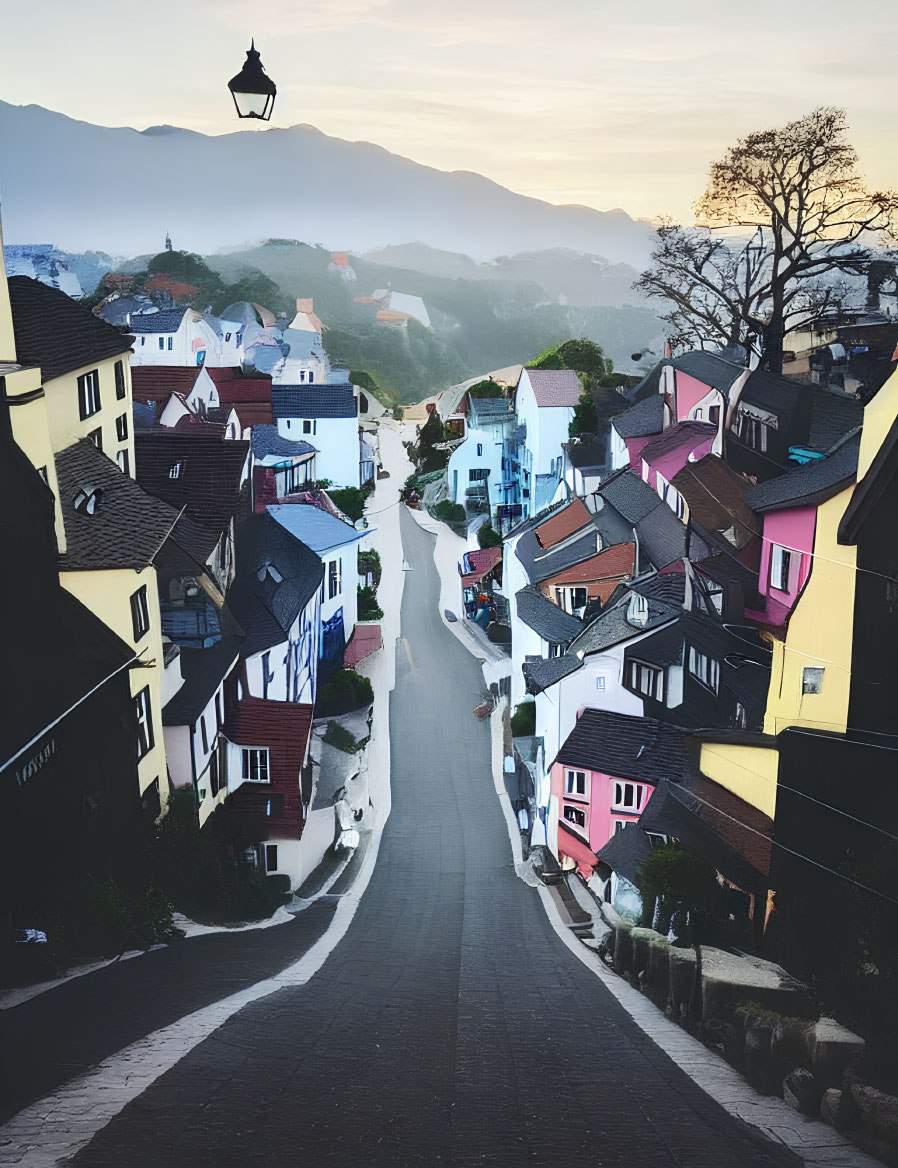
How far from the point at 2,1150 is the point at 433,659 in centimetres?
3015

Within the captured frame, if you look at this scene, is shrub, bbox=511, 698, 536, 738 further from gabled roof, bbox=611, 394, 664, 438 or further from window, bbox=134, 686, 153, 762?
window, bbox=134, 686, 153, 762

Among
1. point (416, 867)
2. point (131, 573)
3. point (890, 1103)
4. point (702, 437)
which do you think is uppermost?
point (702, 437)

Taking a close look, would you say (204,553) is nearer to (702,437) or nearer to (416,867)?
(416,867)

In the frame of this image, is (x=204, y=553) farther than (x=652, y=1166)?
Yes

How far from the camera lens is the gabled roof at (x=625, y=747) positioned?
65.5ft

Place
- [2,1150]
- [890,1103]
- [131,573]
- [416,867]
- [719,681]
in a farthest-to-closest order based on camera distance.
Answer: [416,867]
[719,681]
[131,573]
[890,1103]
[2,1150]

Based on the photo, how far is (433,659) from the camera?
36.5 meters

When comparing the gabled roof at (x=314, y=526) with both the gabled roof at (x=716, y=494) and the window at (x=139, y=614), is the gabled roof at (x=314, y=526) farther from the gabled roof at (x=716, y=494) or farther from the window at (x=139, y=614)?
the window at (x=139, y=614)

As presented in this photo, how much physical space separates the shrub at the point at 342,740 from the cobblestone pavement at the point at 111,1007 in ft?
46.5

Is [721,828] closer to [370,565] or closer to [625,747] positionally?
[625,747]

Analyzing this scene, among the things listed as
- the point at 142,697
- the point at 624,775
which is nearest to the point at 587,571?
the point at 624,775

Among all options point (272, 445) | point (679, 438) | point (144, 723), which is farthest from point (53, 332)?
point (272, 445)

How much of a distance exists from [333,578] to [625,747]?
45.1ft

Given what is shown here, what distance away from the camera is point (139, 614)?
Result: 1498 centimetres
